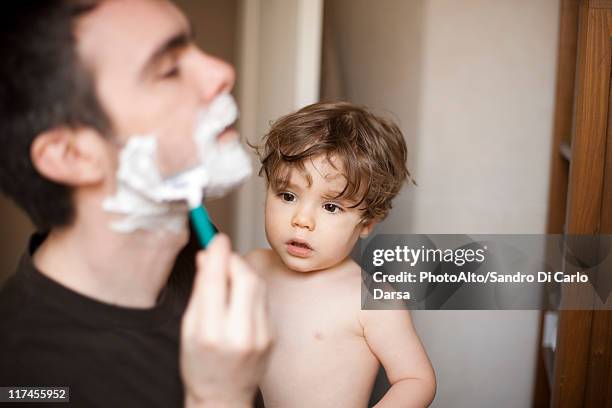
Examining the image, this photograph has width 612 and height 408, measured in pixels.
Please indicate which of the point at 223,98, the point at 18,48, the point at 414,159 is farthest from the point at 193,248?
the point at 414,159

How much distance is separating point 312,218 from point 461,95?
25.2 inches

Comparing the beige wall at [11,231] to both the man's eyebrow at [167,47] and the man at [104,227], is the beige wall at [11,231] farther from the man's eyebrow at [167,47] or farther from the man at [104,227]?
the man's eyebrow at [167,47]

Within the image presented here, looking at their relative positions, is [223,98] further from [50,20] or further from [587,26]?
[587,26]

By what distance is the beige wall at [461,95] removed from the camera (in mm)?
1485

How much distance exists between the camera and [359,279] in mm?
1070

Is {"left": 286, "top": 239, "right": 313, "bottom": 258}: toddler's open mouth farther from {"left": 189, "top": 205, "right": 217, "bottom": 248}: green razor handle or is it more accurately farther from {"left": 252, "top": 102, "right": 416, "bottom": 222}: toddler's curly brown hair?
{"left": 189, "top": 205, "right": 217, "bottom": 248}: green razor handle

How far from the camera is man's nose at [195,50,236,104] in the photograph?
70 centimetres

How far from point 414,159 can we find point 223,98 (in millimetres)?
841

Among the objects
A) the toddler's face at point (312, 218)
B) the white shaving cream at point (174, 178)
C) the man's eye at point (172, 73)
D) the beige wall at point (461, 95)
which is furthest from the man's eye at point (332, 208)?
the beige wall at point (461, 95)

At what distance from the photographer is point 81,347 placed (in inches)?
26.2

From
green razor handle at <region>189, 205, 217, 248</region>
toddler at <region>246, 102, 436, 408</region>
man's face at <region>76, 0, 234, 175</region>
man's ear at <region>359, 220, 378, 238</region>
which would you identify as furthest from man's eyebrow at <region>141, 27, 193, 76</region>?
man's ear at <region>359, 220, 378, 238</region>

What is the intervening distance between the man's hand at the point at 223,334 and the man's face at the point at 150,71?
11 centimetres

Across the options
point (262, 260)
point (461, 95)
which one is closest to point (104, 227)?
point (262, 260)

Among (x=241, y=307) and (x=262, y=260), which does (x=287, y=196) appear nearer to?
(x=262, y=260)
